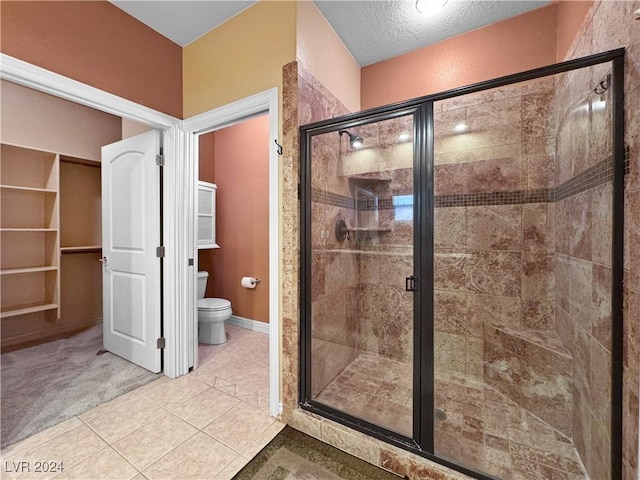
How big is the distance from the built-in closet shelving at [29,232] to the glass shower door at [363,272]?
2.82 meters

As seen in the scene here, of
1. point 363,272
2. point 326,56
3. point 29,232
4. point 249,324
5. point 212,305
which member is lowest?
point 249,324

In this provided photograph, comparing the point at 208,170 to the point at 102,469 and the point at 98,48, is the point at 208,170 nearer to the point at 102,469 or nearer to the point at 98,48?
the point at 98,48

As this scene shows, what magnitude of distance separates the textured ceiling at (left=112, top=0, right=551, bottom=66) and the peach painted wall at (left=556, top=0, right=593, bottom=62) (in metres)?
0.19

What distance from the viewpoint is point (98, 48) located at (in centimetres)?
173

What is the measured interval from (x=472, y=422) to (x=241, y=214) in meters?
2.87

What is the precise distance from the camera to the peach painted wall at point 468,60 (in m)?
1.94

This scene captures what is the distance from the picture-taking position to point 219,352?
2615 millimetres

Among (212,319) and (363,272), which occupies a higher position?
(363,272)

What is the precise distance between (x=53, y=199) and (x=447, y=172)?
12.6 ft

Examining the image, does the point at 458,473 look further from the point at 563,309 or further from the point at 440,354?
the point at 563,309

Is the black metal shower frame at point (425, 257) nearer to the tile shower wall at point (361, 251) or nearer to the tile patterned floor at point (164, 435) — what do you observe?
the tile shower wall at point (361, 251)

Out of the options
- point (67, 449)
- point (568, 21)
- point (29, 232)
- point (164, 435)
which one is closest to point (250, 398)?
point (164, 435)

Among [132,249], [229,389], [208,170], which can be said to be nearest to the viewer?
[229,389]

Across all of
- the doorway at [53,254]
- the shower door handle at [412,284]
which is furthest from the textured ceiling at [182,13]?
the shower door handle at [412,284]
